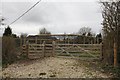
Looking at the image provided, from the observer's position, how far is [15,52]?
80.7ft

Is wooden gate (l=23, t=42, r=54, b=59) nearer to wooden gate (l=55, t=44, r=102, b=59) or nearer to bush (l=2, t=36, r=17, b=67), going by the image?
wooden gate (l=55, t=44, r=102, b=59)

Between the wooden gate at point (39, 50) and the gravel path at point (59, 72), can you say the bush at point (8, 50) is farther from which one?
the gravel path at point (59, 72)

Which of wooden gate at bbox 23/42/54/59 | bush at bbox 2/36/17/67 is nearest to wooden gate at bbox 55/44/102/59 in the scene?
wooden gate at bbox 23/42/54/59

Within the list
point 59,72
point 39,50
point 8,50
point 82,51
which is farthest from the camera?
point 39,50

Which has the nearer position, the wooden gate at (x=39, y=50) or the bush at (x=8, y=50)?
the bush at (x=8, y=50)

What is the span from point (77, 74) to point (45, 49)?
30.1 ft

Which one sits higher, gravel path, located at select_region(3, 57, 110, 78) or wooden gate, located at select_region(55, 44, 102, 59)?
wooden gate, located at select_region(55, 44, 102, 59)

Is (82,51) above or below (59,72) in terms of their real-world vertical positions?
above

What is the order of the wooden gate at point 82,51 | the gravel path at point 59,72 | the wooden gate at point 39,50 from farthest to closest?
the wooden gate at point 39,50
the wooden gate at point 82,51
the gravel path at point 59,72

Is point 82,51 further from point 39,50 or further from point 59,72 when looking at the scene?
point 59,72

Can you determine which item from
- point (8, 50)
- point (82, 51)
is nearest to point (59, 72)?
point (82, 51)

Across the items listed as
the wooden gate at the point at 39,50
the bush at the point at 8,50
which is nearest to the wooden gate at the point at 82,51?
the wooden gate at the point at 39,50

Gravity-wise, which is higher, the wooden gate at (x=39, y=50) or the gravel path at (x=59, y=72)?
the wooden gate at (x=39, y=50)

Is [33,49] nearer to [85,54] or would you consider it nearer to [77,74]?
[85,54]
